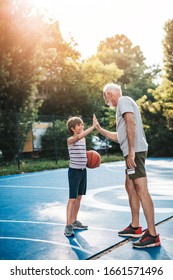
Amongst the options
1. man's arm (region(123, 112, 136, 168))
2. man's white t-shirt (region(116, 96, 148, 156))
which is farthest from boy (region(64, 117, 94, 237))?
man's arm (region(123, 112, 136, 168))

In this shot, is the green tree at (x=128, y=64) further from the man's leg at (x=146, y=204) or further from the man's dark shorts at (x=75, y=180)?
the man's leg at (x=146, y=204)

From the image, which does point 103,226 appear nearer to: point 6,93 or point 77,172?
point 77,172

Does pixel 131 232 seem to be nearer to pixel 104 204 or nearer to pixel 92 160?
pixel 92 160

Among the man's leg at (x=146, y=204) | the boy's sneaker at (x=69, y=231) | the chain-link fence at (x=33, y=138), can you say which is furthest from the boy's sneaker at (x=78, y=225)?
the chain-link fence at (x=33, y=138)

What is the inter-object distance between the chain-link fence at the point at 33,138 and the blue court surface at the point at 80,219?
8.14 meters

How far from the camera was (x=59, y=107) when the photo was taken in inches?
1251

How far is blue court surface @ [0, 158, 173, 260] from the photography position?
386 cm

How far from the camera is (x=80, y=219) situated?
5555 millimetres

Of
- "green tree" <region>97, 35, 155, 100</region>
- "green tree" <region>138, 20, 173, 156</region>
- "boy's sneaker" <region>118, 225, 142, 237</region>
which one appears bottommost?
"boy's sneaker" <region>118, 225, 142, 237</region>

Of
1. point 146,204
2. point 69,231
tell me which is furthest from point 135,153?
point 69,231

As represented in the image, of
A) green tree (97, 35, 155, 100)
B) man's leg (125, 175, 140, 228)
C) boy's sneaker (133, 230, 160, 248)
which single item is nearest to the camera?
boy's sneaker (133, 230, 160, 248)

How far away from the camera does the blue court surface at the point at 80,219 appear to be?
386cm

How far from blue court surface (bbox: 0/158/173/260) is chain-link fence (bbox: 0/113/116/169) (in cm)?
814

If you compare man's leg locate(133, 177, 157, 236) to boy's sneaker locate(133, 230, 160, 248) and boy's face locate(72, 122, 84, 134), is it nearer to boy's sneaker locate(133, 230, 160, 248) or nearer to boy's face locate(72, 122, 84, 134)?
boy's sneaker locate(133, 230, 160, 248)
